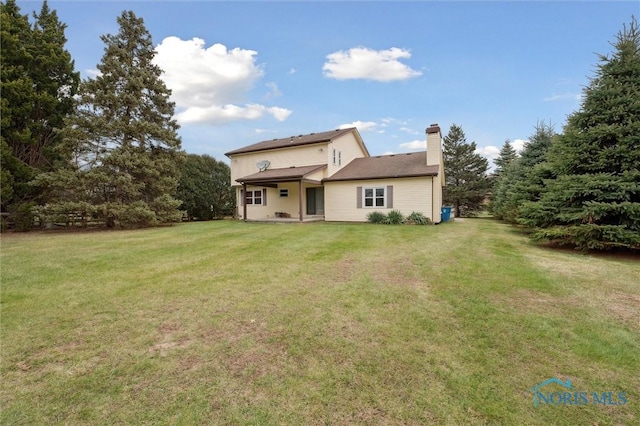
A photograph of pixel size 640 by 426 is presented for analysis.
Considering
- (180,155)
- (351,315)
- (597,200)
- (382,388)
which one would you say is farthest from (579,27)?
(180,155)

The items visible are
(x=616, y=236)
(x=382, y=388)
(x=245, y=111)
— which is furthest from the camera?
(x=245, y=111)

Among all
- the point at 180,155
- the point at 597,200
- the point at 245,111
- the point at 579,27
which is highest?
the point at 245,111

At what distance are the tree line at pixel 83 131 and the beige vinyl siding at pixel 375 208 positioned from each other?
9210mm

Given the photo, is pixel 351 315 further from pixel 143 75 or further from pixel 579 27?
pixel 143 75

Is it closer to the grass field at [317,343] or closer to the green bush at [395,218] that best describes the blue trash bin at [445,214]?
the green bush at [395,218]

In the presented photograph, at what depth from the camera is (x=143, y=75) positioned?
15.3 m

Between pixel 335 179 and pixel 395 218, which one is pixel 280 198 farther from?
pixel 395 218

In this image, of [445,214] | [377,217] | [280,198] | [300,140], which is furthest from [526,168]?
[280,198]

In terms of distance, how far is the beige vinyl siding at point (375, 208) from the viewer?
51.1ft

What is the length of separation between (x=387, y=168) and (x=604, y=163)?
10396 millimetres

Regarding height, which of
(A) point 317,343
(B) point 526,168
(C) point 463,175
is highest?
(C) point 463,175

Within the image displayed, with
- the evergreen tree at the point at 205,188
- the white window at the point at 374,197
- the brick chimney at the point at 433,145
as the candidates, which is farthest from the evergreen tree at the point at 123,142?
the brick chimney at the point at 433,145

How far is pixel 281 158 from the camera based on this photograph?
20.4 meters

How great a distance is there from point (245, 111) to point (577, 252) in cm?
2615
